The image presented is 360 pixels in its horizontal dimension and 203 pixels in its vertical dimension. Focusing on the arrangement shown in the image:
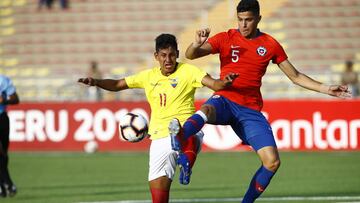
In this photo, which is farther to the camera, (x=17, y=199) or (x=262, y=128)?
(x=17, y=199)

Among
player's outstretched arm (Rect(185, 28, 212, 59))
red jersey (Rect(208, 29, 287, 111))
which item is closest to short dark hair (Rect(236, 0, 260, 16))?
red jersey (Rect(208, 29, 287, 111))

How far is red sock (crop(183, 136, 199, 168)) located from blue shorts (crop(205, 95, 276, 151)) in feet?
1.56

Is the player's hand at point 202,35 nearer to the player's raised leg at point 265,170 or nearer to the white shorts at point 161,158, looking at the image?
the white shorts at point 161,158

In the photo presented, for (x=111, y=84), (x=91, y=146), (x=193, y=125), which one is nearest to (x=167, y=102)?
(x=193, y=125)

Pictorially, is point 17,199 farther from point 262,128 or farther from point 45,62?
point 45,62

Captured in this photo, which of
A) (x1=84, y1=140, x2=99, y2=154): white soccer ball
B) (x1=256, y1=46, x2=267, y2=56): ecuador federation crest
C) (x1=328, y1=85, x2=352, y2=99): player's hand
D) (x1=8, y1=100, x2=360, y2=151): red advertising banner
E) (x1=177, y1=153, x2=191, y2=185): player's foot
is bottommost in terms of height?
(x1=84, y1=140, x2=99, y2=154): white soccer ball

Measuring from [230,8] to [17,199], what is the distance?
63.1 feet

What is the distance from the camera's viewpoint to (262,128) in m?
10.7

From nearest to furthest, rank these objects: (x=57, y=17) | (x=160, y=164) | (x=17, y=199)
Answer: (x=160, y=164)
(x=17, y=199)
(x=57, y=17)

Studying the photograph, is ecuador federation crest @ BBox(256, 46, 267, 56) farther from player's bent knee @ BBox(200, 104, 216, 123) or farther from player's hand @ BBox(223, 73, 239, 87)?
player's hand @ BBox(223, 73, 239, 87)

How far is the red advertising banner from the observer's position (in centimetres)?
2300

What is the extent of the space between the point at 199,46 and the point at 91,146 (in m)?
14.2

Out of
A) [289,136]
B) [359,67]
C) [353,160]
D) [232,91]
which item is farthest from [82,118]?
[232,91]

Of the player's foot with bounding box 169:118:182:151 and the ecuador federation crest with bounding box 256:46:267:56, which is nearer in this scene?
the player's foot with bounding box 169:118:182:151
